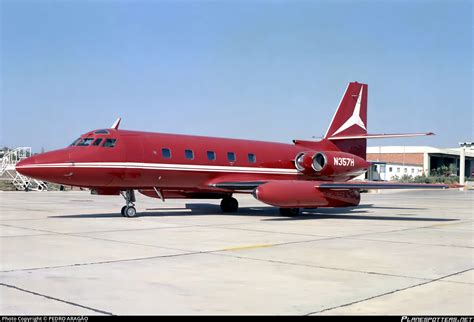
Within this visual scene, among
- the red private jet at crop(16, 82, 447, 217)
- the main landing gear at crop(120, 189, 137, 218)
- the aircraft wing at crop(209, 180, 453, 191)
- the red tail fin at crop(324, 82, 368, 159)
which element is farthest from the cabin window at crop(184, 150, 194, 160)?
the red tail fin at crop(324, 82, 368, 159)

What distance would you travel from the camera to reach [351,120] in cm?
2616

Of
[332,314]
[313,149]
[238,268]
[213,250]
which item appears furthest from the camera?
[313,149]

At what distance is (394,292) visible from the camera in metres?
7.42

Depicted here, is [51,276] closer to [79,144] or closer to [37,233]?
[37,233]

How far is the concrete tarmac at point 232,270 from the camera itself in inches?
259

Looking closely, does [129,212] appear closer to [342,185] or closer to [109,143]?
[109,143]

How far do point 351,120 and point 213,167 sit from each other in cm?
828

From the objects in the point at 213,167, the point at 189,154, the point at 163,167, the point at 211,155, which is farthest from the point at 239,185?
the point at 163,167

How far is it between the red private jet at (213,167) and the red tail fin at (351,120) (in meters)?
0.05

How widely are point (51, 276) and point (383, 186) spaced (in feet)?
44.9

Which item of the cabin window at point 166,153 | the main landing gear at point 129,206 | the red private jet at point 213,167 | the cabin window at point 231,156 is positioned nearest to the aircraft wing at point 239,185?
the red private jet at point 213,167

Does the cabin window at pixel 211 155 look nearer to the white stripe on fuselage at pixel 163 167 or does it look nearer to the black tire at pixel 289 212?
the white stripe on fuselage at pixel 163 167

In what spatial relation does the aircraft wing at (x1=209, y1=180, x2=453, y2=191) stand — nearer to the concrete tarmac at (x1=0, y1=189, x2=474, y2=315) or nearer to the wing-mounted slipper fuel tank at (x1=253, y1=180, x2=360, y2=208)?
the wing-mounted slipper fuel tank at (x1=253, y1=180, x2=360, y2=208)

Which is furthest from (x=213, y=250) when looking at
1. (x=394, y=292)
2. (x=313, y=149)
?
(x=313, y=149)
